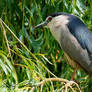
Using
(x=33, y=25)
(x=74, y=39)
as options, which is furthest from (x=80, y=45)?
(x=33, y=25)

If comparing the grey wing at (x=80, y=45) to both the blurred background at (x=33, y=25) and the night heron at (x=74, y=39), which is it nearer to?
the night heron at (x=74, y=39)

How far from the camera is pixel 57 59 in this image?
313 cm

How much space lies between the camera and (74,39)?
2.86m

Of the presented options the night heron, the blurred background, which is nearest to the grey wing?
the night heron

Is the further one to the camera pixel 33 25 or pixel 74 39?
pixel 33 25

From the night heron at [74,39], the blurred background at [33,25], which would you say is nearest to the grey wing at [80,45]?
the night heron at [74,39]

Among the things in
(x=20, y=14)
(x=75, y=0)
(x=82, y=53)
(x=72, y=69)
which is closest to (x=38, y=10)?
(x=20, y=14)

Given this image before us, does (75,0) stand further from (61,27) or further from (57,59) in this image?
(57,59)

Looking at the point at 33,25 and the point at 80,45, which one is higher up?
the point at 33,25

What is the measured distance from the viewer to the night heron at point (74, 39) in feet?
9.15

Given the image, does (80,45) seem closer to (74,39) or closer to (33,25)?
(74,39)

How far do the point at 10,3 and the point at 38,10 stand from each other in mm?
285

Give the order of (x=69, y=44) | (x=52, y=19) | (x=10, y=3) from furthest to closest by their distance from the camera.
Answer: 1. (x=52, y=19)
2. (x=69, y=44)
3. (x=10, y=3)

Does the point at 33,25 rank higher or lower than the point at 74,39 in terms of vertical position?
higher
